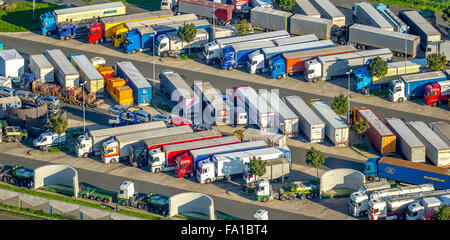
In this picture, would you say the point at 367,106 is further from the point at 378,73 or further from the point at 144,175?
the point at 144,175

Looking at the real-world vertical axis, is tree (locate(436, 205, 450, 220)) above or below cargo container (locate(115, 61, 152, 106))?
below

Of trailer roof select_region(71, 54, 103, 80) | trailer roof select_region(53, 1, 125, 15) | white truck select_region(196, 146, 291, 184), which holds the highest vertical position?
trailer roof select_region(53, 1, 125, 15)

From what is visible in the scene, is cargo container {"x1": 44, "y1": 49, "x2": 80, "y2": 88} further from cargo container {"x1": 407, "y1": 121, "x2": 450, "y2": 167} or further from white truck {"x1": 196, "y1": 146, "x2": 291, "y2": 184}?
cargo container {"x1": 407, "y1": 121, "x2": 450, "y2": 167}

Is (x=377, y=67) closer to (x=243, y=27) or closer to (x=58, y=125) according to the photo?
(x=243, y=27)

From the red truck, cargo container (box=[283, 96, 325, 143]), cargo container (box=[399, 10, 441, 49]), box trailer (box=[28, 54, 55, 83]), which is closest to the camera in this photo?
cargo container (box=[283, 96, 325, 143])

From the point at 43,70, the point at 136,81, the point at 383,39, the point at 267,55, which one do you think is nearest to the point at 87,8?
the point at 43,70

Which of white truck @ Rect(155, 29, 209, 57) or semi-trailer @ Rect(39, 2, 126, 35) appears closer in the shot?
white truck @ Rect(155, 29, 209, 57)

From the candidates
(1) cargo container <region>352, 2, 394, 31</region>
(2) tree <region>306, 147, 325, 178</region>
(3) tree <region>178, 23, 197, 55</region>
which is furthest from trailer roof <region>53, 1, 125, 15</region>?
(2) tree <region>306, 147, 325, 178</region>
